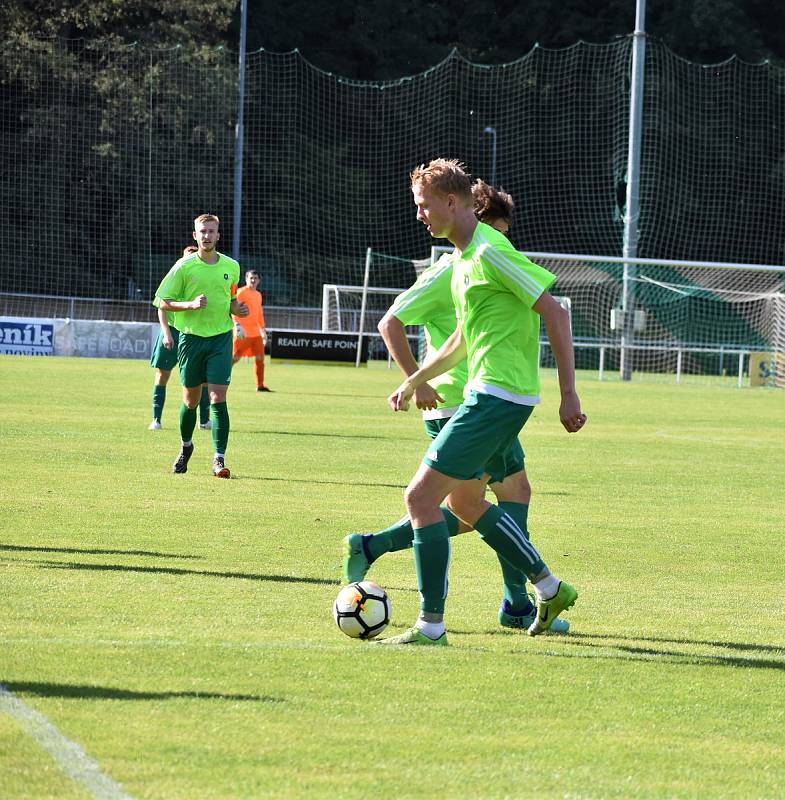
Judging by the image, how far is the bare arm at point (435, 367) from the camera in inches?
243

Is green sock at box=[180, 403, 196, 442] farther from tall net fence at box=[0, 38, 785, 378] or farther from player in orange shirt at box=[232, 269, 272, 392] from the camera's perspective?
tall net fence at box=[0, 38, 785, 378]

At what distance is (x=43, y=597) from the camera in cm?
641

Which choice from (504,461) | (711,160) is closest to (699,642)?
(504,461)

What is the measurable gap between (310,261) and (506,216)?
135ft

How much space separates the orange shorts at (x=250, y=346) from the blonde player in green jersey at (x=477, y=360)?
58.9ft

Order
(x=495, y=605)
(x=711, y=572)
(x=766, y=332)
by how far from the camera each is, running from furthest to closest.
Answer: (x=766, y=332)
(x=711, y=572)
(x=495, y=605)

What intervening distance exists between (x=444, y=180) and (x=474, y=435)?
986 millimetres

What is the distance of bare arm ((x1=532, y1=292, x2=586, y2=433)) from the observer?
18.5ft

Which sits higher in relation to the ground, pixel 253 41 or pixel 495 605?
pixel 253 41

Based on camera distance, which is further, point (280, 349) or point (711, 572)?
point (280, 349)

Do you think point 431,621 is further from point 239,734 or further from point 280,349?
point 280,349

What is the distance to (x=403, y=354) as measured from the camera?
6.56 m

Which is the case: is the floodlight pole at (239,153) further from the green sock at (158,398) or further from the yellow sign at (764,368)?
the green sock at (158,398)

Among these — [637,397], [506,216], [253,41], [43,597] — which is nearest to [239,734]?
[43,597]
